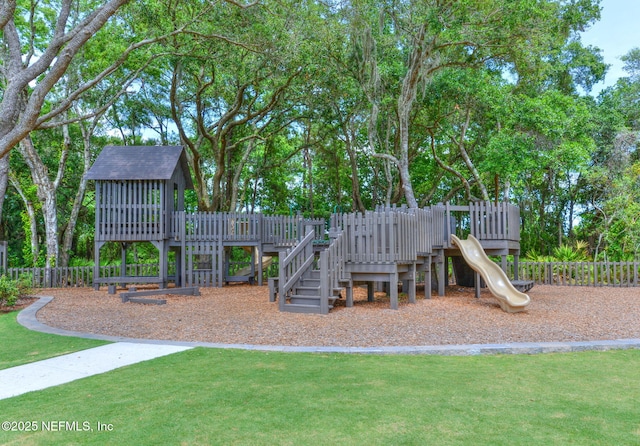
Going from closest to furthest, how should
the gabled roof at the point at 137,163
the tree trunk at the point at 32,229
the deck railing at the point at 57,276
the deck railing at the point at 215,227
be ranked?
the gabled roof at the point at 137,163
the deck railing at the point at 57,276
the deck railing at the point at 215,227
the tree trunk at the point at 32,229

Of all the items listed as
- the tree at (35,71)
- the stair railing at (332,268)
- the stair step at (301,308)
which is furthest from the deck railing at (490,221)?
the tree at (35,71)

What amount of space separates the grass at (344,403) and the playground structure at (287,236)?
4594 mm

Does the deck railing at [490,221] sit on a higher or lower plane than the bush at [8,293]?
higher

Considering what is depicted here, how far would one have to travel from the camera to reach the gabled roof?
15734 mm

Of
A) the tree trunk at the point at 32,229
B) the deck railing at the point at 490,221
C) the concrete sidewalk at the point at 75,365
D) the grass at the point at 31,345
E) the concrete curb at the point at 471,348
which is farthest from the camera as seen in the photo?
the tree trunk at the point at 32,229

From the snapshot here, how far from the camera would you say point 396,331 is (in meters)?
7.59

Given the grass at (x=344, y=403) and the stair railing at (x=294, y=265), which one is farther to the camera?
the stair railing at (x=294, y=265)

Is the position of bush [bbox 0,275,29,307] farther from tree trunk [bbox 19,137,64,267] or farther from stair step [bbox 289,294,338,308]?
tree trunk [bbox 19,137,64,267]

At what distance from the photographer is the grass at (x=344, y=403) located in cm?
324

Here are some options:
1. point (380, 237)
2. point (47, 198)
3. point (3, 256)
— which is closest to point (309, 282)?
point (380, 237)

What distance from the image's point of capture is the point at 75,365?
5375 millimetres
